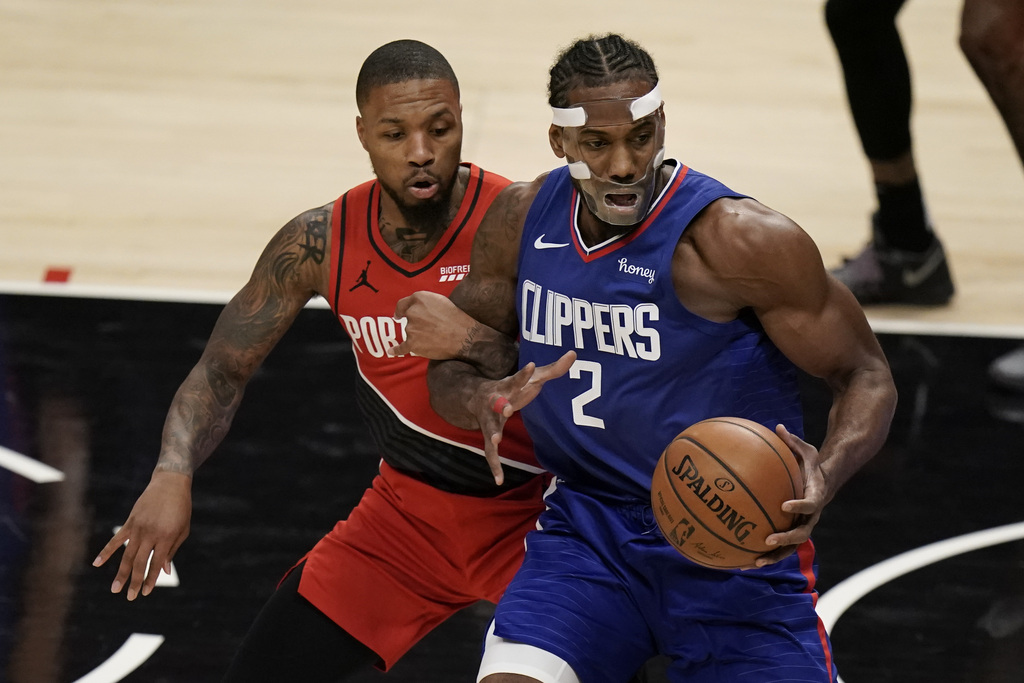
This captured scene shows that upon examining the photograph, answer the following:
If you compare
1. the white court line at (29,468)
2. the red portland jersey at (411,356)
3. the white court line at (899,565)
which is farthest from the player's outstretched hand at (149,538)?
the white court line at (899,565)

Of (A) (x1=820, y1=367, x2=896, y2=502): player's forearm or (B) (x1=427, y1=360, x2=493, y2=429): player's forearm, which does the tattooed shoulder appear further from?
(A) (x1=820, y1=367, x2=896, y2=502): player's forearm

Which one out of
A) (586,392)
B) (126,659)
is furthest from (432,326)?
(126,659)

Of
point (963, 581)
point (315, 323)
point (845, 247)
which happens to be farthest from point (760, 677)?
point (845, 247)

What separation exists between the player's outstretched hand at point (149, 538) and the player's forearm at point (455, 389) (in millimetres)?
762

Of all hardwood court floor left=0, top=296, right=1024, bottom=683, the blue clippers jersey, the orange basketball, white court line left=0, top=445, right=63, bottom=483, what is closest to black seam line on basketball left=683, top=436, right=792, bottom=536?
the orange basketball

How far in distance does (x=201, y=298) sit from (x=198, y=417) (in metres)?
3.14

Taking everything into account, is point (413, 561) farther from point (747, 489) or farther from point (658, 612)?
point (747, 489)

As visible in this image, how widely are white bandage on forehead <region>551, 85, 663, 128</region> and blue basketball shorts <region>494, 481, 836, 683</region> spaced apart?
1.00 m

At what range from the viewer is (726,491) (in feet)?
10.8

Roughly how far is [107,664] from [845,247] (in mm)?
5086

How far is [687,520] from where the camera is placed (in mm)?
3326

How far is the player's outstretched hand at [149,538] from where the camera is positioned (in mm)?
3828

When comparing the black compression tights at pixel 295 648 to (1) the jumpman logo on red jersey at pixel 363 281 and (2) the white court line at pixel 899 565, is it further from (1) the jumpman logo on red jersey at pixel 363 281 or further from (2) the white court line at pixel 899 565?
(2) the white court line at pixel 899 565

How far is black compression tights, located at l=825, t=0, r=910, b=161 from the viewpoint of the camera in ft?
22.6
